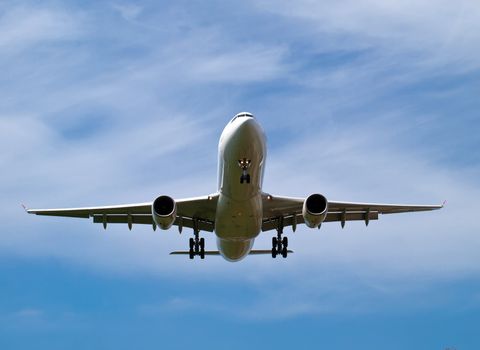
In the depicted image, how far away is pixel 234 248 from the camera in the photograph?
33.4 metres

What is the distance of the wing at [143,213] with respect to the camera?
33.0m

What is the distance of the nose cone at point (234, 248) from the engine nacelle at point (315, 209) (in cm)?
317

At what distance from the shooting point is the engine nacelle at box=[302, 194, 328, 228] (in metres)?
31.0

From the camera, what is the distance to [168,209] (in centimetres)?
3111

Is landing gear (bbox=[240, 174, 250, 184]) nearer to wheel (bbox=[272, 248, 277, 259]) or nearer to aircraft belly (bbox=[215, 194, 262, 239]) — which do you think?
aircraft belly (bbox=[215, 194, 262, 239])

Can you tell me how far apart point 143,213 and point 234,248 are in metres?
4.81

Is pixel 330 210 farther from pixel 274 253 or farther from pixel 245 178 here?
pixel 245 178

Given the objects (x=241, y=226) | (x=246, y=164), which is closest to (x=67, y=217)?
(x=241, y=226)

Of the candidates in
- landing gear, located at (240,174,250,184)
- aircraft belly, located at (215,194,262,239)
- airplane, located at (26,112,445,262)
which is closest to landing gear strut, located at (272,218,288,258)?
airplane, located at (26,112,445,262)

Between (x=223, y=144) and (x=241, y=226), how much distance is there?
4031 millimetres

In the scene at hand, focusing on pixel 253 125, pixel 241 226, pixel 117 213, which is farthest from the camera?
pixel 117 213

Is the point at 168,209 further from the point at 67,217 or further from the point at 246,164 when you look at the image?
the point at 67,217

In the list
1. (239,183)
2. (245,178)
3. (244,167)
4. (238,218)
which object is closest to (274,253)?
(238,218)

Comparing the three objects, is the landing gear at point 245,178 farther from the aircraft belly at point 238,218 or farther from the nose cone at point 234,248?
the nose cone at point 234,248
